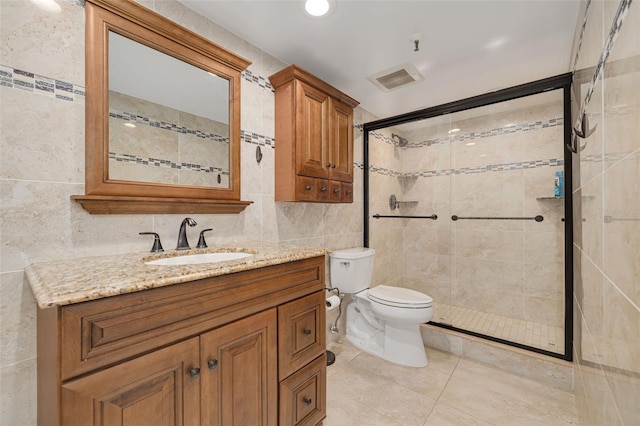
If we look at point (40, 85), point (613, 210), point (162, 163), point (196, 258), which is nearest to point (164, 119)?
point (162, 163)

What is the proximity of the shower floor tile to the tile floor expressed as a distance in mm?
306

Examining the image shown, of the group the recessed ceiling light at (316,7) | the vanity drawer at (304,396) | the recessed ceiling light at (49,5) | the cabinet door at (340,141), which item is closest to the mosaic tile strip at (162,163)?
the recessed ceiling light at (49,5)

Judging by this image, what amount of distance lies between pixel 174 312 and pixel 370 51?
6.22 ft

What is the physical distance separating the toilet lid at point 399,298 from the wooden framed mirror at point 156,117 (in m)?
1.28

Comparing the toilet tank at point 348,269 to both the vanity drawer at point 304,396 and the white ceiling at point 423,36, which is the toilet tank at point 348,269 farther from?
the white ceiling at point 423,36

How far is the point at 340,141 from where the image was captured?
2107 millimetres

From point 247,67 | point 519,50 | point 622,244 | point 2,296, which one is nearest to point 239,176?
point 247,67

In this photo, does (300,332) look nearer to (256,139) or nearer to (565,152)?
(256,139)

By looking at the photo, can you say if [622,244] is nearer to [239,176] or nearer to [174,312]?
[174,312]

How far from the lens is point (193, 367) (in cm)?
89

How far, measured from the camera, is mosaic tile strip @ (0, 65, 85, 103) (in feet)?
3.14

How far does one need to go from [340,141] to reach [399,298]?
4.29 ft

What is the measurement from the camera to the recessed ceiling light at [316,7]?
141 centimetres

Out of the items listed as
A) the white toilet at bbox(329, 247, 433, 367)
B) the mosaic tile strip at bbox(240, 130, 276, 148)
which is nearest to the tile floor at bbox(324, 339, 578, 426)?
the white toilet at bbox(329, 247, 433, 367)
